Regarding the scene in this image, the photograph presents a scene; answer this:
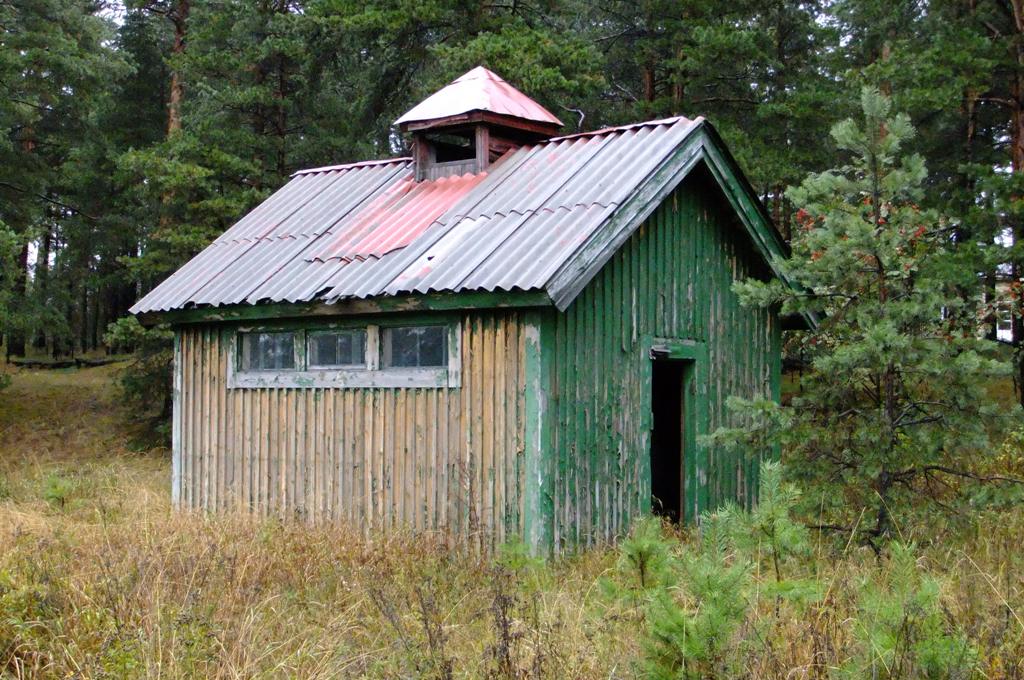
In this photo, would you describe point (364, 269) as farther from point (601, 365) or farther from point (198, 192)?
point (198, 192)

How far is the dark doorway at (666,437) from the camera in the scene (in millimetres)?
13078

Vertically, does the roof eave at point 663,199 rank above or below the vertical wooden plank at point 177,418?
above

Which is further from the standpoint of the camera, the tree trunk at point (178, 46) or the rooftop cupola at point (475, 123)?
the tree trunk at point (178, 46)

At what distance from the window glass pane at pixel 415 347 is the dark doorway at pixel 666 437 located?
3.44 m

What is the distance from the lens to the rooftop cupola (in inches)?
496

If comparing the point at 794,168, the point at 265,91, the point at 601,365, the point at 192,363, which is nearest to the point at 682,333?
the point at 601,365

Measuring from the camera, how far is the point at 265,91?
901 inches

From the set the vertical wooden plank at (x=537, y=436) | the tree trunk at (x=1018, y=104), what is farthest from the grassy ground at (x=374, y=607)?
the tree trunk at (x=1018, y=104)

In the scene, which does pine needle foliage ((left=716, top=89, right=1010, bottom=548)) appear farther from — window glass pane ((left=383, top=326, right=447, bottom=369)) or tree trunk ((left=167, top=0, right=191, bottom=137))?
tree trunk ((left=167, top=0, right=191, bottom=137))

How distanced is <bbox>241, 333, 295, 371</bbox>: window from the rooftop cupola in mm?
2844

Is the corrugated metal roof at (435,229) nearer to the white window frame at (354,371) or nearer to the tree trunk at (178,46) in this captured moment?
the white window frame at (354,371)

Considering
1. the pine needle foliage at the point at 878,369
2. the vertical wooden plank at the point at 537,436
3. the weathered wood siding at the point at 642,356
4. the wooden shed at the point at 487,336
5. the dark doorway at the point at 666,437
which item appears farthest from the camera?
the dark doorway at the point at 666,437

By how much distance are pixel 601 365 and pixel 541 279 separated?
1633 mm

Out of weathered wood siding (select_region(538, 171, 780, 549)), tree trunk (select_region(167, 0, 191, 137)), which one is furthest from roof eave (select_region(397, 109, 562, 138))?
tree trunk (select_region(167, 0, 191, 137))
